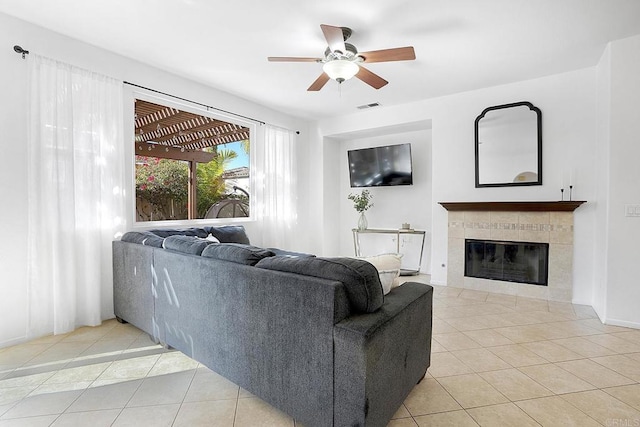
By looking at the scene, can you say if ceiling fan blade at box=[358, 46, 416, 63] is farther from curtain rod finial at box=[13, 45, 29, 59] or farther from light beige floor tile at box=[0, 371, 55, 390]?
light beige floor tile at box=[0, 371, 55, 390]

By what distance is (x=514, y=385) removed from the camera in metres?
2.05

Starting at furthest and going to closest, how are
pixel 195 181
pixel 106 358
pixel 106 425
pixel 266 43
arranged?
1. pixel 195 181
2. pixel 266 43
3. pixel 106 358
4. pixel 106 425

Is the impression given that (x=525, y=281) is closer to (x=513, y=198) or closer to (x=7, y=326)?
(x=513, y=198)

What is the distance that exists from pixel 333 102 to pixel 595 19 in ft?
9.92

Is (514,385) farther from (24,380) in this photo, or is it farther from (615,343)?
(24,380)

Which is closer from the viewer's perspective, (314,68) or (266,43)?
(266,43)

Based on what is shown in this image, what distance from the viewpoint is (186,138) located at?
4.17 m

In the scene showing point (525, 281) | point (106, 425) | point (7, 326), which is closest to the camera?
point (106, 425)

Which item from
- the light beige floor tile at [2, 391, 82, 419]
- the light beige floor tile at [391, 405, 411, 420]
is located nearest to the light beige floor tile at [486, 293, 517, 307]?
the light beige floor tile at [391, 405, 411, 420]

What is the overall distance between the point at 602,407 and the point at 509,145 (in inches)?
124

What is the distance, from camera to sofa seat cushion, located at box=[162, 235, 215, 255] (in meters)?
2.27

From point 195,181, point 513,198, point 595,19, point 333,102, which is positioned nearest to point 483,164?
point 513,198

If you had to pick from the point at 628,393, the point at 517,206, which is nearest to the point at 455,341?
the point at 628,393

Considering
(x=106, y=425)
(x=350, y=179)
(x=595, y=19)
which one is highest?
(x=595, y=19)
